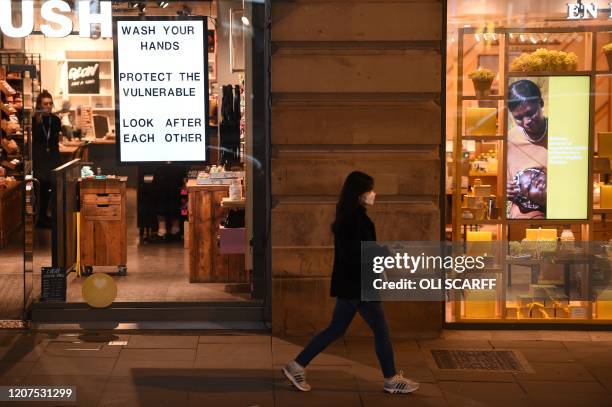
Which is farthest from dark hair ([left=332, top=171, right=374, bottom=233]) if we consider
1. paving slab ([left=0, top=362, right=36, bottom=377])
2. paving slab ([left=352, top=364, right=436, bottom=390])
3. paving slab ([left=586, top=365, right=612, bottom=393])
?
paving slab ([left=0, top=362, right=36, bottom=377])

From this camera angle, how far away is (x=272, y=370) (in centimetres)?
902

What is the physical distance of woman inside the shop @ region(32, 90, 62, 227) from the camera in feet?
35.8

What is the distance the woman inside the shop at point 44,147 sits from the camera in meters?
10.9

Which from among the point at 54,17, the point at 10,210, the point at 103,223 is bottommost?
the point at 103,223

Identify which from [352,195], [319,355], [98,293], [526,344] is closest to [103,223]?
[98,293]

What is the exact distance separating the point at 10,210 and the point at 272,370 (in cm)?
361

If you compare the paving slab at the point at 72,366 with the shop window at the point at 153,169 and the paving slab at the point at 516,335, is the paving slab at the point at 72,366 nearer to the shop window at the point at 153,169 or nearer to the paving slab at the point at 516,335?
the shop window at the point at 153,169

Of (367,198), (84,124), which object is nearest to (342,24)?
(367,198)

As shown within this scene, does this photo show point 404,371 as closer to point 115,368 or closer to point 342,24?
point 115,368

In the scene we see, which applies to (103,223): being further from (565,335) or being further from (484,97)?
(565,335)

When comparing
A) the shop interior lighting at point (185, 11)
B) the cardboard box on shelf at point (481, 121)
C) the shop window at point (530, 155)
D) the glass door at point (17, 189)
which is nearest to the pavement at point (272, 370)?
the shop window at point (530, 155)

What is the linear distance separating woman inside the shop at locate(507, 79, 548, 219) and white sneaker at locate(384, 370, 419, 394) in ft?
8.64

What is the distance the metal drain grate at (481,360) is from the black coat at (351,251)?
149 cm

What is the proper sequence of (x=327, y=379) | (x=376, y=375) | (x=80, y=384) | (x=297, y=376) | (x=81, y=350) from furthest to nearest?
(x=81, y=350)
(x=376, y=375)
(x=327, y=379)
(x=80, y=384)
(x=297, y=376)
